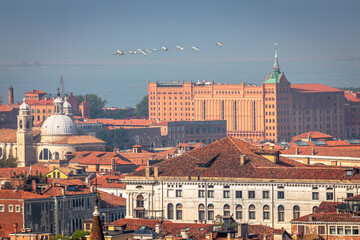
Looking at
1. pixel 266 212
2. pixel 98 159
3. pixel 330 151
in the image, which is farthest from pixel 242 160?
pixel 98 159

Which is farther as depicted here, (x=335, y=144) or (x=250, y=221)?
(x=335, y=144)

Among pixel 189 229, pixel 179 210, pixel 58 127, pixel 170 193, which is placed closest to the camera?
pixel 189 229

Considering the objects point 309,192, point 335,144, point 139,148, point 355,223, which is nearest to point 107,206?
point 309,192

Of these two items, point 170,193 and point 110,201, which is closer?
point 170,193

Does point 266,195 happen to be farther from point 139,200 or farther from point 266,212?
point 139,200

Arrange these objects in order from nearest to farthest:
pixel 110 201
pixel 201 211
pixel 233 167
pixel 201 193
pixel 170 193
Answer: pixel 201 211
pixel 201 193
pixel 170 193
pixel 233 167
pixel 110 201

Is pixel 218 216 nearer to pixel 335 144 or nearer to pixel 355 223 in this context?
pixel 355 223

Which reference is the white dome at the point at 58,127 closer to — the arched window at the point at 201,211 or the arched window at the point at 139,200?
the arched window at the point at 139,200
